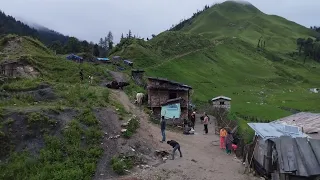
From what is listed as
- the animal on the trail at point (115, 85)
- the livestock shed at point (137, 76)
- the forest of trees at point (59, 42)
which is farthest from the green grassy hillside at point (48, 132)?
the forest of trees at point (59, 42)

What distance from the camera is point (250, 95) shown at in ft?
269

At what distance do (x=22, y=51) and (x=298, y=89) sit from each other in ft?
238

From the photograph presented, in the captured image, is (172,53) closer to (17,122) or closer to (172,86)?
(172,86)

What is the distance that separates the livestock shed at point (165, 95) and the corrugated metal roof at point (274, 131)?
18911mm

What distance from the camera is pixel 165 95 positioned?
44188 millimetres

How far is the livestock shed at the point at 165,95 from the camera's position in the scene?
42.5 metres

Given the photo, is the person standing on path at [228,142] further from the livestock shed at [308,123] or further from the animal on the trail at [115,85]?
the animal on the trail at [115,85]

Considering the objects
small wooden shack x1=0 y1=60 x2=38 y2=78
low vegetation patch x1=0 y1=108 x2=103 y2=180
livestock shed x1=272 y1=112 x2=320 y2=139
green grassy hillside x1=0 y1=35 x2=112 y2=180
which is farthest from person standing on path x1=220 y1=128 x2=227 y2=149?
small wooden shack x1=0 y1=60 x2=38 y2=78

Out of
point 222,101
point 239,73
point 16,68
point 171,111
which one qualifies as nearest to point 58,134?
point 171,111

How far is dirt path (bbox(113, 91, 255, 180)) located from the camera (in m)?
22.5

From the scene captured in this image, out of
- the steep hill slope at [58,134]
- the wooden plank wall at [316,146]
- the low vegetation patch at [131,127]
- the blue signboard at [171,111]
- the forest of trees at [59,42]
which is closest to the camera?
the wooden plank wall at [316,146]

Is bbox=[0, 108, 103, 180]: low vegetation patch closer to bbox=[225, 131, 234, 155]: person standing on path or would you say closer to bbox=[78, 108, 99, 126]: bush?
bbox=[78, 108, 99, 126]: bush

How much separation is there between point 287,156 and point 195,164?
23.7ft

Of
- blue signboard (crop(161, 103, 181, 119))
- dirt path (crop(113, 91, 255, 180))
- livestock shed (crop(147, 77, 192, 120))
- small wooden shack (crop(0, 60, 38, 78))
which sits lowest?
dirt path (crop(113, 91, 255, 180))
